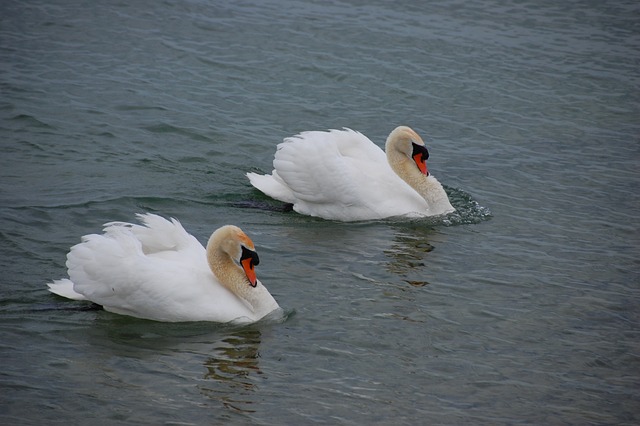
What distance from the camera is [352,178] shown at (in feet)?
37.3

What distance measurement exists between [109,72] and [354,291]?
7.41m

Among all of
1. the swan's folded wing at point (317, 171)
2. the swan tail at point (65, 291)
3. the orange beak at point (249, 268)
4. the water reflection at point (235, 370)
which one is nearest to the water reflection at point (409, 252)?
the swan's folded wing at point (317, 171)

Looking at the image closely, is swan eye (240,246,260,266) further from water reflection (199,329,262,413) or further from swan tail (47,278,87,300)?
swan tail (47,278,87,300)

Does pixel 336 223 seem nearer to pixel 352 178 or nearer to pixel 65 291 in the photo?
pixel 352 178

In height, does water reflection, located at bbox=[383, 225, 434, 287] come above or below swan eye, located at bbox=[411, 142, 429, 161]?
below

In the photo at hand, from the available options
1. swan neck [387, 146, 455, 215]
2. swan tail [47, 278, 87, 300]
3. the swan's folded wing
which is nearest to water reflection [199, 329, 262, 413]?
swan tail [47, 278, 87, 300]

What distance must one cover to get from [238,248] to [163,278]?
680mm

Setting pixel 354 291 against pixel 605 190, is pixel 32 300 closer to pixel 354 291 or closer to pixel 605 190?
pixel 354 291

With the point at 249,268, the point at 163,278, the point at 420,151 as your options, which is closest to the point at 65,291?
the point at 163,278

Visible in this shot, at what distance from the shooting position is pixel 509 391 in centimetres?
778

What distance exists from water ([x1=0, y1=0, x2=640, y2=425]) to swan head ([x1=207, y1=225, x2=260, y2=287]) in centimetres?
49

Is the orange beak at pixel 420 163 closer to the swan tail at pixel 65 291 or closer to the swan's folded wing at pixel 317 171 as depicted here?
the swan's folded wing at pixel 317 171

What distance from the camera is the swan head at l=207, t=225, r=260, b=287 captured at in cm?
859

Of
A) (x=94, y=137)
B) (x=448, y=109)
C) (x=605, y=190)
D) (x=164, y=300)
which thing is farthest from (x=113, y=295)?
(x=448, y=109)
